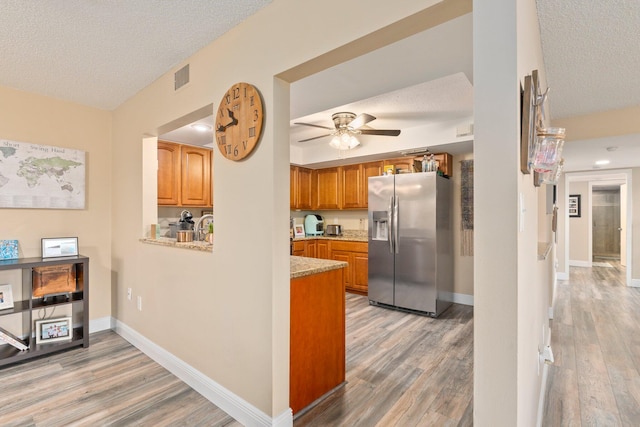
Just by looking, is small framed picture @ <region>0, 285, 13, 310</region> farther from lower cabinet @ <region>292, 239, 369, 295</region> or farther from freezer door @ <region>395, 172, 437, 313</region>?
freezer door @ <region>395, 172, 437, 313</region>

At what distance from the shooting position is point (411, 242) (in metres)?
4.06

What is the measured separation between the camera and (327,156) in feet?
16.9

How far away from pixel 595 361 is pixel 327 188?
13.4ft

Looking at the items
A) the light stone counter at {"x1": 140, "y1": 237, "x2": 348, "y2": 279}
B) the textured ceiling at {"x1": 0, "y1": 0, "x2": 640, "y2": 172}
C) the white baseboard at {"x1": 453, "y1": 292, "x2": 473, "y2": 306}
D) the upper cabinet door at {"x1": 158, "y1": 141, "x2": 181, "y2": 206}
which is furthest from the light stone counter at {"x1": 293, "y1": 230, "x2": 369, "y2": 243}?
the light stone counter at {"x1": 140, "y1": 237, "x2": 348, "y2": 279}

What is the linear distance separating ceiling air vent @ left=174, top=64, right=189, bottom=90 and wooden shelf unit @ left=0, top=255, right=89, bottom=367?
1.87 metres

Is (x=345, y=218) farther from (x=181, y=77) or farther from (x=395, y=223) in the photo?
(x=181, y=77)

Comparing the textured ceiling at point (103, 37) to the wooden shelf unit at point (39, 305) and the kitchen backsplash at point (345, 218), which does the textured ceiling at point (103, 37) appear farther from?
the kitchen backsplash at point (345, 218)

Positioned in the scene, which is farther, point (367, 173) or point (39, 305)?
point (367, 173)

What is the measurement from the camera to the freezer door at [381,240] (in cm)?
425

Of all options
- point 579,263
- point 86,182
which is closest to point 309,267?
point 86,182

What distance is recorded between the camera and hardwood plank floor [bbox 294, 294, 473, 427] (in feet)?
6.44

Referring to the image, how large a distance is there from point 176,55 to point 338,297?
82.8 inches

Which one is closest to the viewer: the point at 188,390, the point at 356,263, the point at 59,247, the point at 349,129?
the point at 188,390

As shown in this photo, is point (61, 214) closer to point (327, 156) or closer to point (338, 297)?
point (338, 297)
